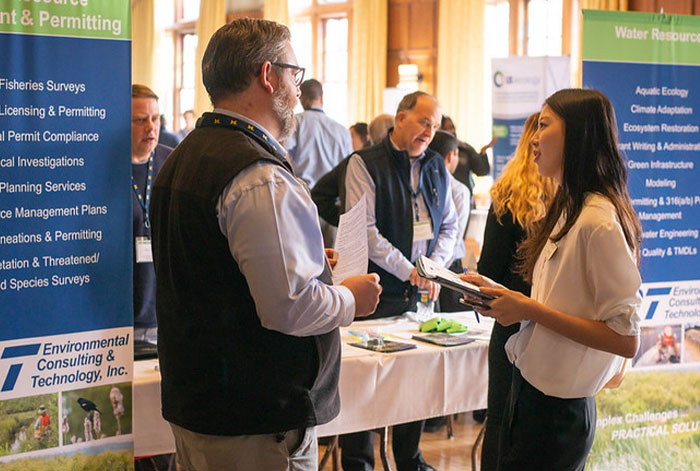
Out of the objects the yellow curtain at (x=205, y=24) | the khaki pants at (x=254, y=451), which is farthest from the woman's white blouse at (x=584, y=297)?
the yellow curtain at (x=205, y=24)

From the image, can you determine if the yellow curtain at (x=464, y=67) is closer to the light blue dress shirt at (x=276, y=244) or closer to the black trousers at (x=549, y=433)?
the black trousers at (x=549, y=433)

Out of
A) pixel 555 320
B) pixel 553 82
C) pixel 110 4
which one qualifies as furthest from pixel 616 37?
pixel 553 82

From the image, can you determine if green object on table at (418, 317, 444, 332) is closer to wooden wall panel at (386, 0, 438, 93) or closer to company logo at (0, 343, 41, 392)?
company logo at (0, 343, 41, 392)

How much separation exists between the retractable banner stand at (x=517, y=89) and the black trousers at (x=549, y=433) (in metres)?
4.99

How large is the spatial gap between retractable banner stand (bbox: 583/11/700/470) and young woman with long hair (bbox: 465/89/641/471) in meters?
1.25

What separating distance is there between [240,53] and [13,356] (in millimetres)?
1027

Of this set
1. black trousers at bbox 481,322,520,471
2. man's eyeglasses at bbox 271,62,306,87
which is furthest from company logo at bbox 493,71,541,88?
man's eyeglasses at bbox 271,62,306,87

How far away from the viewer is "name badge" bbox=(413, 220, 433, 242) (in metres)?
3.72

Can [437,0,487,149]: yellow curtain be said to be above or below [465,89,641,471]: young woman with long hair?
above

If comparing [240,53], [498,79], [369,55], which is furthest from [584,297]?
[369,55]

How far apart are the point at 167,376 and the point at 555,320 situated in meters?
0.90

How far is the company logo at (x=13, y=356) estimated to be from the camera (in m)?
2.13

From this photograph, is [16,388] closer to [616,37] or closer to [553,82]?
[616,37]

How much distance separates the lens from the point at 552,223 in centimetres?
213
